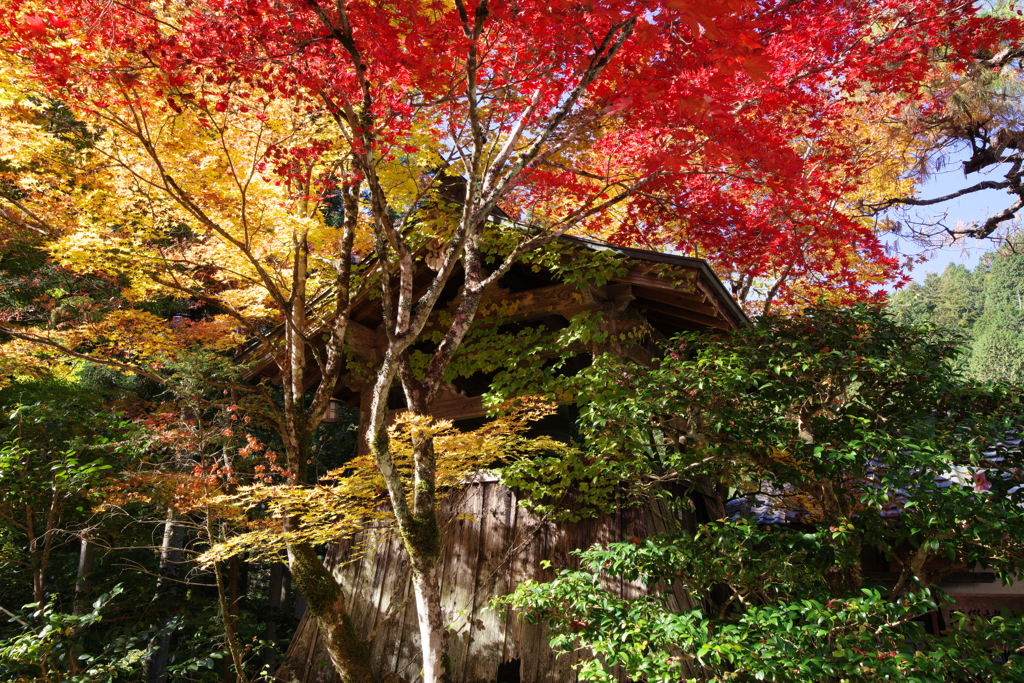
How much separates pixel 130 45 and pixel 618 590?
7012 millimetres

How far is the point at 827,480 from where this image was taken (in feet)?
18.2

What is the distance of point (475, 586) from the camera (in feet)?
24.0

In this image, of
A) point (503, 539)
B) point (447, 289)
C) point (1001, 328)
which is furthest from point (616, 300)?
point (1001, 328)

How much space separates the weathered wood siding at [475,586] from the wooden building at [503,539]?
0.04ft

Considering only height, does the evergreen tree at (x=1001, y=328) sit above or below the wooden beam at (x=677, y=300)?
above

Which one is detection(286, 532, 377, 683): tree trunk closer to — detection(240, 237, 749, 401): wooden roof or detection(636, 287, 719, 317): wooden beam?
detection(240, 237, 749, 401): wooden roof

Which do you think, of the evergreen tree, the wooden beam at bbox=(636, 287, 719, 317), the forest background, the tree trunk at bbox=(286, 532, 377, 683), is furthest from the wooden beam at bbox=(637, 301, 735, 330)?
the evergreen tree

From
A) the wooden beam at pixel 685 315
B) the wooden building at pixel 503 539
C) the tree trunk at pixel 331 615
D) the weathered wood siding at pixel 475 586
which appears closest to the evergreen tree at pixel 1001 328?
the wooden beam at pixel 685 315

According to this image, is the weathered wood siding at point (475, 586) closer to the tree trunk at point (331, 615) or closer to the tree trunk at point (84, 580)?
the tree trunk at point (331, 615)

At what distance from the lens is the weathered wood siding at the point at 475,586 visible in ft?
22.3

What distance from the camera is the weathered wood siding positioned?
6.79 meters

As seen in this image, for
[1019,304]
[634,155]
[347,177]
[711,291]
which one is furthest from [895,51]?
[1019,304]

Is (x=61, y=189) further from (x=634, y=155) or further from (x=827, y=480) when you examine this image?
(x=827, y=480)

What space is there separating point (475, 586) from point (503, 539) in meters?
0.61
